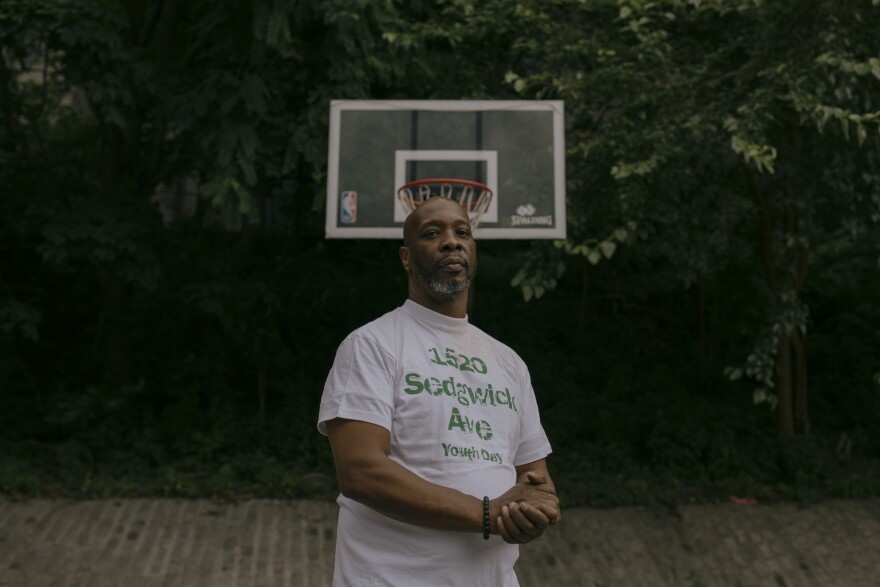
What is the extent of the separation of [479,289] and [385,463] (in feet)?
33.9

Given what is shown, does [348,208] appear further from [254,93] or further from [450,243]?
[450,243]

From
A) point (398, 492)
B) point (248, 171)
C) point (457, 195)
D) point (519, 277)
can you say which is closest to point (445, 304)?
point (398, 492)

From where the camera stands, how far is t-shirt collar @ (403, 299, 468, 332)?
105 inches

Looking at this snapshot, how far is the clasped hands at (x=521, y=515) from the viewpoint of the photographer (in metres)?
2.31

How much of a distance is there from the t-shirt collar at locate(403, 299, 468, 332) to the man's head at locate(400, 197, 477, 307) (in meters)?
0.02

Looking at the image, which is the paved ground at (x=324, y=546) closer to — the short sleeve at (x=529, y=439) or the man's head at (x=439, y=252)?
the short sleeve at (x=529, y=439)

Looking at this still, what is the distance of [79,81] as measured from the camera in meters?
8.23

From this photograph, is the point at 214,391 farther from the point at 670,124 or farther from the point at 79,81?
the point at 670,124

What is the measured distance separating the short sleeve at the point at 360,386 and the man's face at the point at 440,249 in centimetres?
27

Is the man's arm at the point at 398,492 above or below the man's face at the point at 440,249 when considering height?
below

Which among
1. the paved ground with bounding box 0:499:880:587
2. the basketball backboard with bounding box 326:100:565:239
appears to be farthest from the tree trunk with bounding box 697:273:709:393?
the basketball backboard with bounding box 326:100:565:239

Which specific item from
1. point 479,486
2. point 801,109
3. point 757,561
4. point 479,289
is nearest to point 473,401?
point 479,486

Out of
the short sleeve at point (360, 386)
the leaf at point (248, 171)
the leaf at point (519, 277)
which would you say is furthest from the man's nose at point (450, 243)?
the leaf at point (248, 171)

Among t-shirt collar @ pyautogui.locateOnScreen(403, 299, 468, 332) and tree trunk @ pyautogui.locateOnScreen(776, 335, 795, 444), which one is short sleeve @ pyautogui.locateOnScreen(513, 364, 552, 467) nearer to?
t-shirt collar @ pyautogui.locateOnScreen(403, 299, 468, 332)
